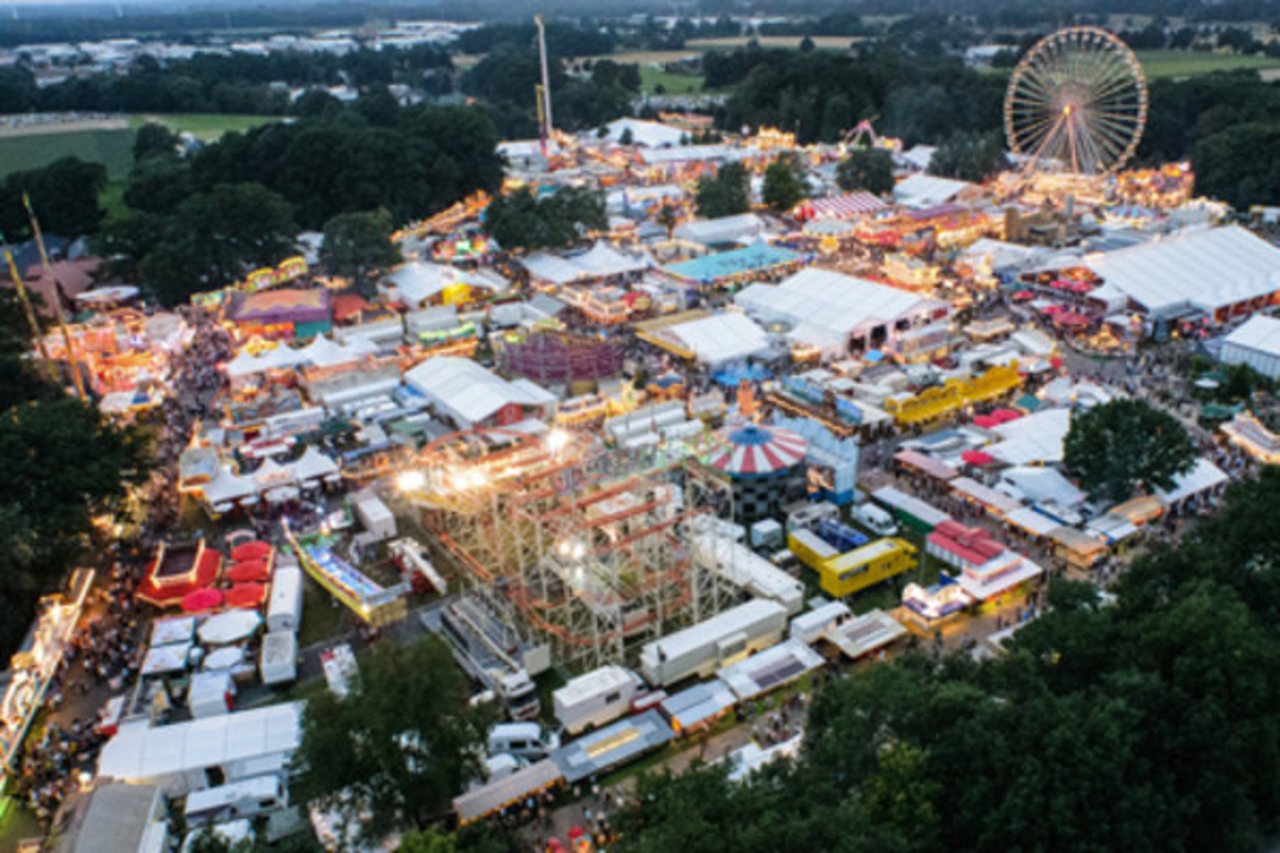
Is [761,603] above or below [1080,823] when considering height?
below

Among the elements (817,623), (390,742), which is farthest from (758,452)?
(390,742)

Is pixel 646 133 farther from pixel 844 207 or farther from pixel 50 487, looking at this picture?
pixel 50 487

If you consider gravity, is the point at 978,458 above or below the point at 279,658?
above

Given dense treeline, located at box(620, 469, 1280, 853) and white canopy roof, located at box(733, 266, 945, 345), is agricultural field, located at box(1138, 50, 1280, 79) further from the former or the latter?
dense treeline, located at box(620, 469, 1280, 853)

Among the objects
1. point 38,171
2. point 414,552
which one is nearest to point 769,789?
point 414,552

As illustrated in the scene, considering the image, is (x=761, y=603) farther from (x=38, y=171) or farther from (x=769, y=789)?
(x=38, y=171)

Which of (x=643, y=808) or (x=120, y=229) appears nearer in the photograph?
(x=643, y=808)
